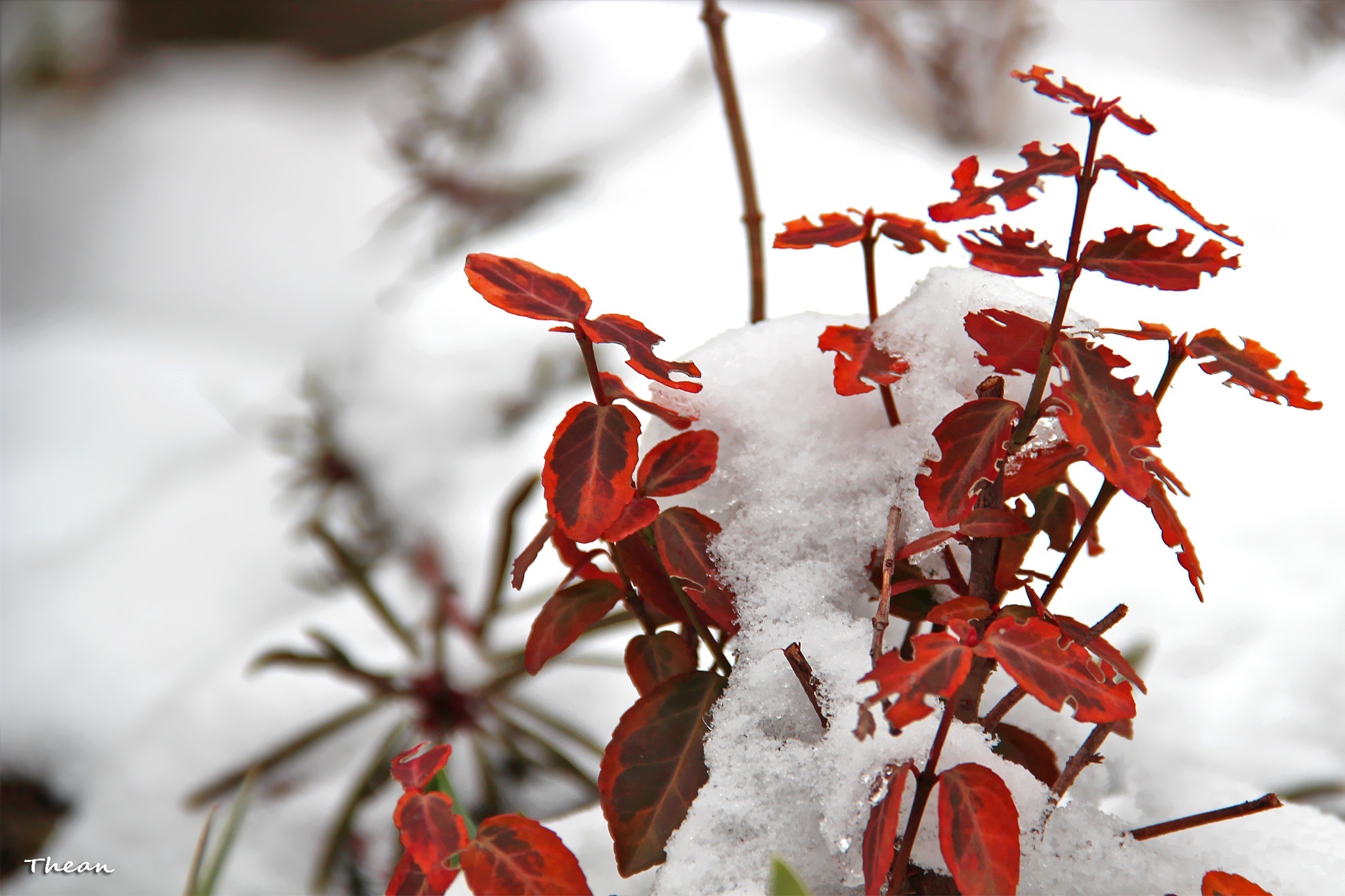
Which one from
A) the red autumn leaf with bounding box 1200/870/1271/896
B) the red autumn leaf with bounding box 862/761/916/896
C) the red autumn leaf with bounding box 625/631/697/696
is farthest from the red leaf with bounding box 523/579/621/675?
the red autumn leaf with bounding box 1200/870/1271/896

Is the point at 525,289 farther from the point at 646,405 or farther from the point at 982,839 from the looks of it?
the point at 982,839

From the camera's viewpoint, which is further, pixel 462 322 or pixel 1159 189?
pixel 462 322

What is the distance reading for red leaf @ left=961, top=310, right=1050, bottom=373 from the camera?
28 cm

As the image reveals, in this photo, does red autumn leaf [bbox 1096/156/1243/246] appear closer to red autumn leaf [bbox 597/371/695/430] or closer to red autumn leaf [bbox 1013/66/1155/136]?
red autumn leaf [bbox 1013/66/1155/136]

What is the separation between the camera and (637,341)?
286 mm

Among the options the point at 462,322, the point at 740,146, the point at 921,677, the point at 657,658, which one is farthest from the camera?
the point at 462,322

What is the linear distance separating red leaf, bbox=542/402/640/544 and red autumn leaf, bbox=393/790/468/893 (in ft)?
0.33

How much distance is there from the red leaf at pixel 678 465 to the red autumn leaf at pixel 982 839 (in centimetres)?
13

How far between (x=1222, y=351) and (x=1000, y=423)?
0.25 ft

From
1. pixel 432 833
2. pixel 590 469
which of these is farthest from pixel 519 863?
pixel 590 469

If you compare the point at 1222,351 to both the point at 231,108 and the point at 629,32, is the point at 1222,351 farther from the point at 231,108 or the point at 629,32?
the point at 231,108

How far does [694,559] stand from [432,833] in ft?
0.41

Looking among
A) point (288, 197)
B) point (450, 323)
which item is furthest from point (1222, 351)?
point (288, 197)

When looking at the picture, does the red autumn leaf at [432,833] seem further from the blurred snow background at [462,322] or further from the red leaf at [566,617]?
the blurred snow background at [462,322]
